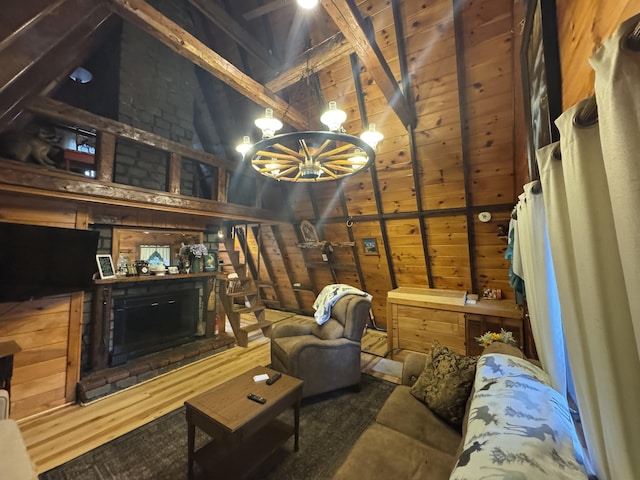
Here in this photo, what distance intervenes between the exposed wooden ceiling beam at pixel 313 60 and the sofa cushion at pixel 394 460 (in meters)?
3.02

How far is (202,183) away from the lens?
4.61 meters

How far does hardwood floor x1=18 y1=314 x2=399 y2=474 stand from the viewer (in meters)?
2.06

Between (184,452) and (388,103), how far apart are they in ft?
12.2

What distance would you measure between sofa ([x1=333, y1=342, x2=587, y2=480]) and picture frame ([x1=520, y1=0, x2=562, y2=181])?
→ 1.23m

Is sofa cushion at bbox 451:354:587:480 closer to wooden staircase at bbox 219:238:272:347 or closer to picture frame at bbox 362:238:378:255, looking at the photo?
picture frame at bbox 362:238:378:255

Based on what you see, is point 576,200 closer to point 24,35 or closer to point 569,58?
point 569,58

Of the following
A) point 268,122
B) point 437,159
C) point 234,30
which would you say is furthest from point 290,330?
point 234,30

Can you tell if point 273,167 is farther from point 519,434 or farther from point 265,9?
point 519,434

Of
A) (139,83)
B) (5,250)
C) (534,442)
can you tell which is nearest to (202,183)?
(139,83)

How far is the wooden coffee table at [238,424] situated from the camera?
5.32ft

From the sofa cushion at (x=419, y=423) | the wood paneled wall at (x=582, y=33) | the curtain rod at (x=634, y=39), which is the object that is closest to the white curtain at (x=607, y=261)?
the curtain rod at (x=634, y=39)

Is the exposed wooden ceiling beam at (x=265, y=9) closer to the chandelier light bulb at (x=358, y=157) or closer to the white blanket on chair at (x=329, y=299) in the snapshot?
the chandelier light bulb at (x=358, y=157)

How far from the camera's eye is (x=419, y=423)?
161cm

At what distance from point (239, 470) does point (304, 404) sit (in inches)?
38.7
